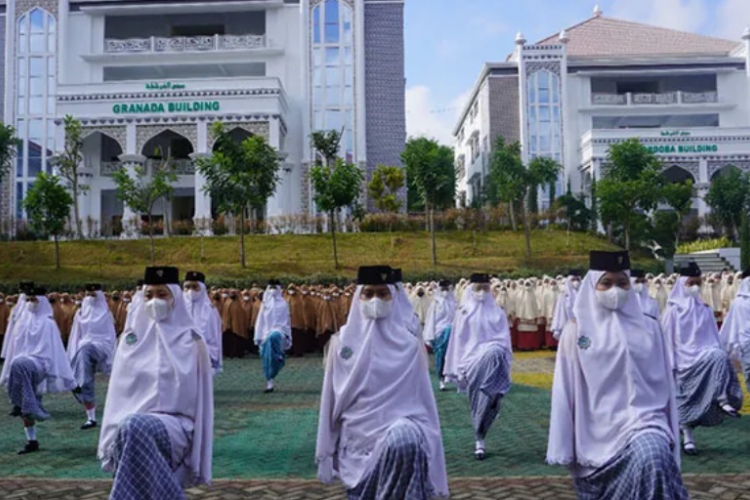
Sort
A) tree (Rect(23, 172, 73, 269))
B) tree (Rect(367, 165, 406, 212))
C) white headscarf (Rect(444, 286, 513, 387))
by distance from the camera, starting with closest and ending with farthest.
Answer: white headscarf (Rect(444, 286, 513, 387)), tree (Rect(23, 172, 73, 269)), tree (Rect(367, 165, 406, 212))

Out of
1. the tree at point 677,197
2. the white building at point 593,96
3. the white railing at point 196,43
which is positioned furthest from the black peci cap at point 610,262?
the white railing at point 196,43

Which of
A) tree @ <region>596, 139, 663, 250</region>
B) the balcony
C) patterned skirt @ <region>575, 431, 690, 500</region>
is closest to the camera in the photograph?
patterned skirt @ <region>575, 431, 690, 500</region>

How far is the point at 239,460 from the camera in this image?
7438mm

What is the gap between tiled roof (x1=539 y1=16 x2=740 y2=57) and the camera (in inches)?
1806

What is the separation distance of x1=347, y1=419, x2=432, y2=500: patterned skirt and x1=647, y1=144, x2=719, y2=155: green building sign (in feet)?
120

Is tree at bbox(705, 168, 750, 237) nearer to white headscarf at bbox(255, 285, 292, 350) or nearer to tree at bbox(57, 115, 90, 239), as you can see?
white headscarf at bbox(255, 285, 292, 350)

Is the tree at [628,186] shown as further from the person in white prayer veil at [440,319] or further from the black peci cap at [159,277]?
the black peci cap at [159,277]

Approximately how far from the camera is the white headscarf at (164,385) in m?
4.65

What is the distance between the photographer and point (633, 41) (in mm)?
47000

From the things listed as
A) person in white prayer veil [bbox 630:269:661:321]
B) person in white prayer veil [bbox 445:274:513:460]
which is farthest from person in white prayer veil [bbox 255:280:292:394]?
person in white prayer veil [bbox 630:269:661:321]

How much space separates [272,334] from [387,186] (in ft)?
80.0

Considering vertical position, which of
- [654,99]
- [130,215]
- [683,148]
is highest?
[654,99]

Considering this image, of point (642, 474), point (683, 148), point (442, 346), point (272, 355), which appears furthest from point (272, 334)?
point (683, 148)

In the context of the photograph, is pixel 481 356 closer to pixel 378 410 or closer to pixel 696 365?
pixel 696 365
